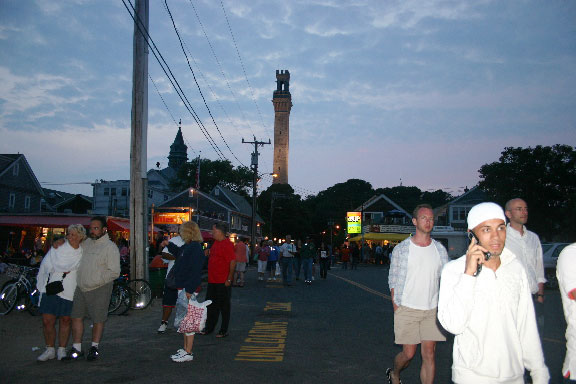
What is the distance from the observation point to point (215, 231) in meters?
8.66

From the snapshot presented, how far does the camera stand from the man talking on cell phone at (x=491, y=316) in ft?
9.09

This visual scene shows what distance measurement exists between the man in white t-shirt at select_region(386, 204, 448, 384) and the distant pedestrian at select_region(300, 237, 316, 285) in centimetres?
1437

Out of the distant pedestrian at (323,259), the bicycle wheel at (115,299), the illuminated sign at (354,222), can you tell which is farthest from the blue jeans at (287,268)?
the illuminated sign at (354,222)

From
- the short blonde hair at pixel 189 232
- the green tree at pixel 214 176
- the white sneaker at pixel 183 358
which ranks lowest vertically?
the white sneaker at pixel 183 358

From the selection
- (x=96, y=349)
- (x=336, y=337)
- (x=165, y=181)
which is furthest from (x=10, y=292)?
(x=165, y=181)

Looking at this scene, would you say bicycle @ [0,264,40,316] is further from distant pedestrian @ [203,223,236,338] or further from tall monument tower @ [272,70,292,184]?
tall monument tower @ [272,70,292,184]

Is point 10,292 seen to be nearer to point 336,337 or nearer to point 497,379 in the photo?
point 336,337

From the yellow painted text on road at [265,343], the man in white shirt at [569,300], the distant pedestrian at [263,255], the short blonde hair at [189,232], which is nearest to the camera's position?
the man in white shirt at [569,300]

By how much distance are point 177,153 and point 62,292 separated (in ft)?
401

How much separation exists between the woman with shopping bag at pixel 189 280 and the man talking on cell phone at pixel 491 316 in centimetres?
436

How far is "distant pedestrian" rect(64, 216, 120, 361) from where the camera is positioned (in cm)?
667

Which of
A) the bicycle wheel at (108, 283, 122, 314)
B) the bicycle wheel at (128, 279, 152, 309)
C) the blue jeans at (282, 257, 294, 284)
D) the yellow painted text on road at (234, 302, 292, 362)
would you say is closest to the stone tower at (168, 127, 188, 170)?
the blue jeans at (282, 257, 294, 284)

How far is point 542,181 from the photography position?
3831cm

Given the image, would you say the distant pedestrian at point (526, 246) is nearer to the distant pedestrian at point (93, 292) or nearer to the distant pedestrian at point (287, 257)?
the distant pedestrian at point (93, 292)
